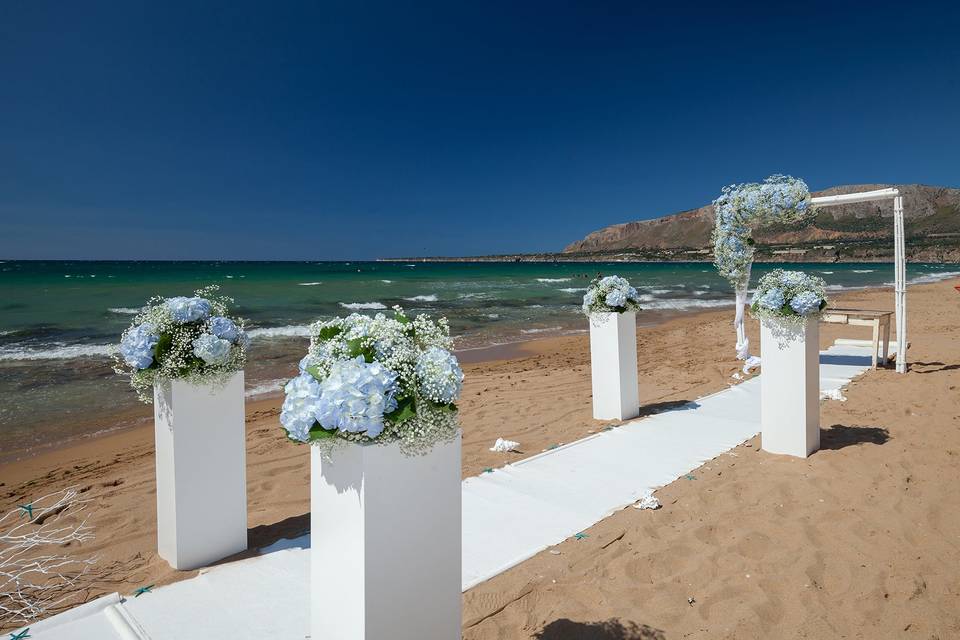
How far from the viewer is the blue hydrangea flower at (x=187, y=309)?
309 cm

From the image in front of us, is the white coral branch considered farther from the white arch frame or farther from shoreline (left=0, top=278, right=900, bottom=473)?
the white arch frame

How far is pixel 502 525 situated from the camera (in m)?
3.46

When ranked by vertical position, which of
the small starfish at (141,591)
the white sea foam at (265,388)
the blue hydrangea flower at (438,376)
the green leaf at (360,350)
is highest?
the green leaf at (360,350)

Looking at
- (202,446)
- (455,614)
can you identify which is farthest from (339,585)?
(202,446)

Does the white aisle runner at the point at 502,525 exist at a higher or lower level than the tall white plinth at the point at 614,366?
lower

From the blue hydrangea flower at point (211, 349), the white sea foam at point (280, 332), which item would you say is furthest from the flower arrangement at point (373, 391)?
the white sea foam at point (280, 332)

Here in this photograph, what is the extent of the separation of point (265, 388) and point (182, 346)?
5.94 metres

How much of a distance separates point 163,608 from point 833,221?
116m

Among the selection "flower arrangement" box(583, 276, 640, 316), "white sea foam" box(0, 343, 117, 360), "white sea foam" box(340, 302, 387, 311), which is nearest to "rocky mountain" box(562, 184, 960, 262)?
"white sea foam" box(340, 302, 387, 311)

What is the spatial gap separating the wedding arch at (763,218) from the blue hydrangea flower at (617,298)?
331 cm

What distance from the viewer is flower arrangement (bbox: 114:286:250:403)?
9.67 feet

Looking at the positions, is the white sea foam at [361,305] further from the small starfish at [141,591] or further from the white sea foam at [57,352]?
the small starfish at [141,591]

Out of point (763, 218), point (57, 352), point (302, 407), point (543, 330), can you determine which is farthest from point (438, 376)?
point (543, 330)

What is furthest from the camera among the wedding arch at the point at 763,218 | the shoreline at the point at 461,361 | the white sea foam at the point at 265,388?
the white sea foam at the point at 265,388
